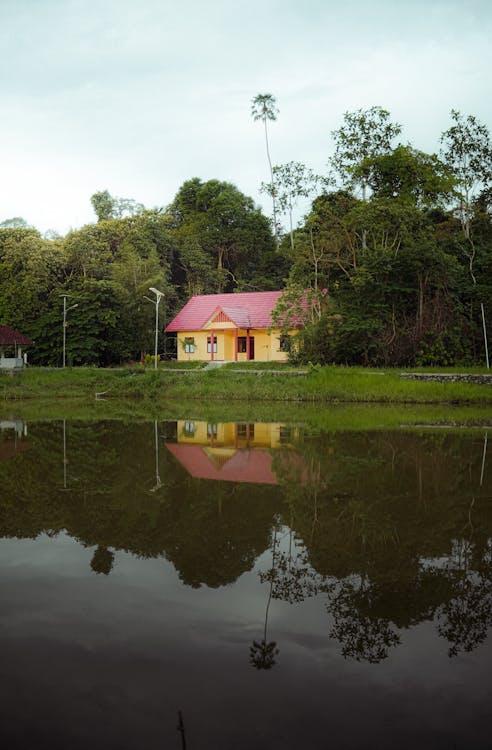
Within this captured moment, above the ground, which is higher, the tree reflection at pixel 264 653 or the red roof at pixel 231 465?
the tree reflection at pixel 264 653

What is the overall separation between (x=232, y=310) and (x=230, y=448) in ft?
93.0

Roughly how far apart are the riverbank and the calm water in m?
16.1

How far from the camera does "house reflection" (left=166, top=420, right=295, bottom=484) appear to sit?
969 cm

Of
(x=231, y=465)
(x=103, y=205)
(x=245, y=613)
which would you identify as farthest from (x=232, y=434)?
(x=103, y=205)

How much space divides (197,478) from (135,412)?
1314 centimetres

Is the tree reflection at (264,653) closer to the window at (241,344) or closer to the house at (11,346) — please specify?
the house at (11,346)

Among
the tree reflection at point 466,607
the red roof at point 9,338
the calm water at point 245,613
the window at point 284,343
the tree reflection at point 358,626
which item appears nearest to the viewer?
the calm water at point 245,613

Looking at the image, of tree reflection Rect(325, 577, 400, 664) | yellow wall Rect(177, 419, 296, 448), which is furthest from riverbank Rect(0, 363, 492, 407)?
tree reflection Rect(325, 577, 400, 664)

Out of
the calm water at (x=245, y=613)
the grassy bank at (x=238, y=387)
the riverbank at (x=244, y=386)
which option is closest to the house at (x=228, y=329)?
the riverbank at (x=244, y=386)

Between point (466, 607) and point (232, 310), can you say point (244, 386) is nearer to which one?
point (232, 310)

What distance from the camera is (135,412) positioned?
21969 millimetres

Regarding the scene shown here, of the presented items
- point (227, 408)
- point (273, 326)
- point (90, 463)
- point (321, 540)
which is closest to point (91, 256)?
point (273, 326)

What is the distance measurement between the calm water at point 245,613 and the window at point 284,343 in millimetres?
26406

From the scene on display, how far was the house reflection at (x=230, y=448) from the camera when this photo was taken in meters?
9.69
